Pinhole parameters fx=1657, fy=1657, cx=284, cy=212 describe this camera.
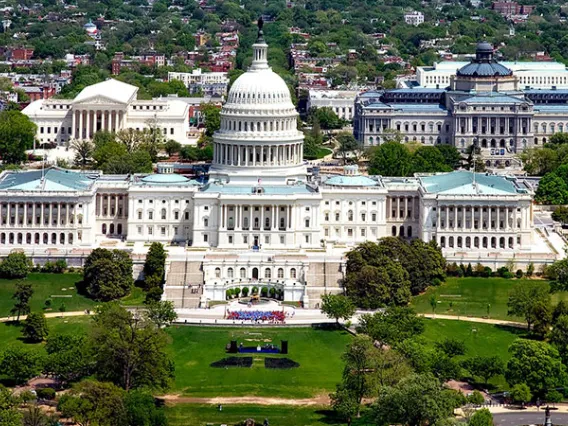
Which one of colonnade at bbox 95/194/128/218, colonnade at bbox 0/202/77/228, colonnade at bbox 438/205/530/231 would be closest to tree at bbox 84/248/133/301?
colonnade at bbox 0/202/77/228

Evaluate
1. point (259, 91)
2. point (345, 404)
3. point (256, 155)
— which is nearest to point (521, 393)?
point (345, 404)

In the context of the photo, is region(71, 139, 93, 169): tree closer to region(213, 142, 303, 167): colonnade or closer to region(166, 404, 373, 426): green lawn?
region(213, 142, 303, 167): colonnade

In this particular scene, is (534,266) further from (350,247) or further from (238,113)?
(238,113)

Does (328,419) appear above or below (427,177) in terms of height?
below

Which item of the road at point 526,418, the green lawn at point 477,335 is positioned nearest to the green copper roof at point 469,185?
the green lawn at point 477,335

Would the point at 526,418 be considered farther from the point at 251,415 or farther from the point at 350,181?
the point at 350,181

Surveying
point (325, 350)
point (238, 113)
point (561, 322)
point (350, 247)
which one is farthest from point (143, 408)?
point (238, 113)
